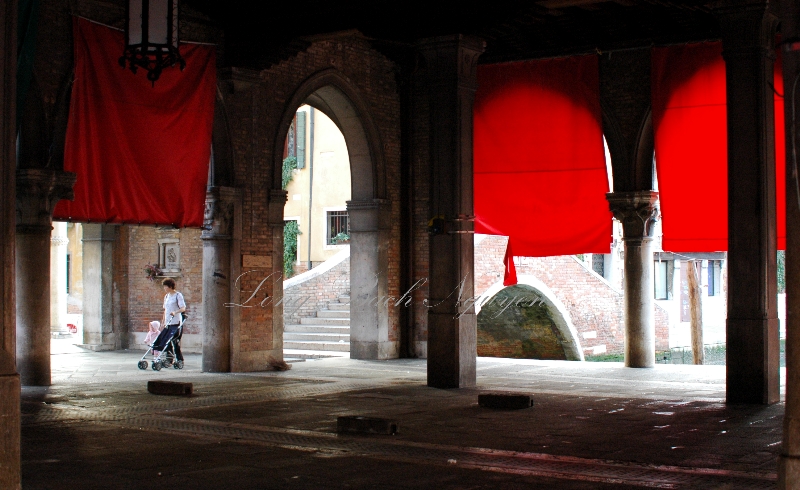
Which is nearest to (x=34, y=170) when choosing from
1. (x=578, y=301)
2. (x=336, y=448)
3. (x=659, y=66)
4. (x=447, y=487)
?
(x=336, y=448)

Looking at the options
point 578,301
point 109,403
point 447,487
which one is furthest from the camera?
point 578,301

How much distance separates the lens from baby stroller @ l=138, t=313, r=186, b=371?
51.1 feet

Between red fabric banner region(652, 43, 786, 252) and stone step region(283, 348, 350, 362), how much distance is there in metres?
6.66

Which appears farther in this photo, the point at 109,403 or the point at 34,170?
the point at 34,170

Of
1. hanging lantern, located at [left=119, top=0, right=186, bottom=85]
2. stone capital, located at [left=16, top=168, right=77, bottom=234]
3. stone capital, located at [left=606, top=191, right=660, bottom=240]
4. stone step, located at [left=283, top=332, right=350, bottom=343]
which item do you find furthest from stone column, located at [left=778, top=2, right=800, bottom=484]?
stone step, located at [left=283, top=332, right=350, bottom=343]

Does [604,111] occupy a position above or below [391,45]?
below

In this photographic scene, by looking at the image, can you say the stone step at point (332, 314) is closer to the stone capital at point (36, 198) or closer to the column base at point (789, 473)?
the stone capital at point (36, 198)

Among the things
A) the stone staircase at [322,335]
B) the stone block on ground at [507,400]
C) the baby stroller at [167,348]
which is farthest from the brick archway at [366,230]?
the stone block on ground at [507,400]

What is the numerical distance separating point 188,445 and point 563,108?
9979 millimetres

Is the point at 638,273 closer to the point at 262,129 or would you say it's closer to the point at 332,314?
the point at 262,129

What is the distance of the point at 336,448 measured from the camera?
7.95 metres

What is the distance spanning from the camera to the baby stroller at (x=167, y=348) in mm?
15562

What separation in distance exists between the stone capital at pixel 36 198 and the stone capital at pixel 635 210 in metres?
8.34

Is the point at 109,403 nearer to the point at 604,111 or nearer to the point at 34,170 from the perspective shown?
the point at 34,170
